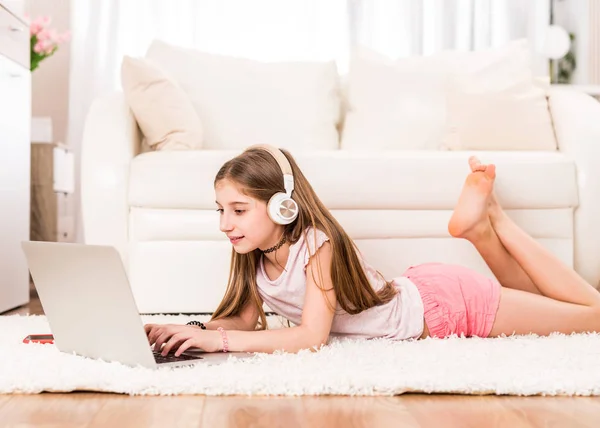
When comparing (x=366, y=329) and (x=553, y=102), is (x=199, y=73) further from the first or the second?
(x=366, y=329)

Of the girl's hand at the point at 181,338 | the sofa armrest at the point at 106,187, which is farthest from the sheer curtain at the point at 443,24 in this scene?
the girl's hand at the point at 181,338

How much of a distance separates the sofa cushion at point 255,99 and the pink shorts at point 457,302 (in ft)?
3.85

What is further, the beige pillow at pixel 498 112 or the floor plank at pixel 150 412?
the beige pillow at pixel 498 112

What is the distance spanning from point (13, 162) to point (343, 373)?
62.7 inches

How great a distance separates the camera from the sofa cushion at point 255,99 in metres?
2.68

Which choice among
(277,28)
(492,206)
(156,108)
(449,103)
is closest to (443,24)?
(277,28)

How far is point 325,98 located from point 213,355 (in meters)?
1.69

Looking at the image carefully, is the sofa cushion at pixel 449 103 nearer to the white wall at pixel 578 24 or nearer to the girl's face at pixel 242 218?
the girl's face at pixel 242 218

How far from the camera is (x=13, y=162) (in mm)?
2367

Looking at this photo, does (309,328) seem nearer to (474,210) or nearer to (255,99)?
(474,210)

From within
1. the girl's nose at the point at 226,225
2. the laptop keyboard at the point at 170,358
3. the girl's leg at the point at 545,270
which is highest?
the girl's nose at the point at 226,225

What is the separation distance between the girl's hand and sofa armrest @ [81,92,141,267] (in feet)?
2.84

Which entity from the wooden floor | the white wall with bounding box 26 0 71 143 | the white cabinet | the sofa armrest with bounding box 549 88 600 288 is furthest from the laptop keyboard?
the white wall with bounding box 26 0 71 143

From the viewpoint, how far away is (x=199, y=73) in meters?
2.75
